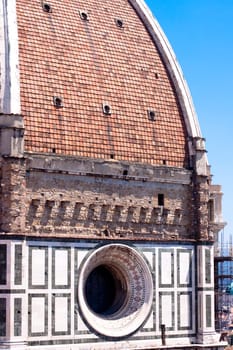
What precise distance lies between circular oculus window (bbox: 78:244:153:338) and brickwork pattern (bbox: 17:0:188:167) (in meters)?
3.11

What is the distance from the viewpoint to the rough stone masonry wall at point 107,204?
102ft

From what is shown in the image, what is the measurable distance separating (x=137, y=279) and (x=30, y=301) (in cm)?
433

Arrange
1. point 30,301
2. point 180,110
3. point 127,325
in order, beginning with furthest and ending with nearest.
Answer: point 180,110 → point 127,325 → point 30,301

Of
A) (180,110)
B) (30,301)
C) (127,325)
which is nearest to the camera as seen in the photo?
(30,301)

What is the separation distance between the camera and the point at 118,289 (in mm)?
33531

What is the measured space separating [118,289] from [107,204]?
2.90 m

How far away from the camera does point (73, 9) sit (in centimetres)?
3441

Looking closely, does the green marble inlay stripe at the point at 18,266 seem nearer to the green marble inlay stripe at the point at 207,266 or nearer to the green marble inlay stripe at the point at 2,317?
the green marble inlay stripe at the point at 2,317

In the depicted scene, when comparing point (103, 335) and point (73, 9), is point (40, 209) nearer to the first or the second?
point (103, 335)

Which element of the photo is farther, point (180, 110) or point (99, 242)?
point (180, 110)

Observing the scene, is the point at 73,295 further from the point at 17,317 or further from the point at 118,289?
the point at 118,289

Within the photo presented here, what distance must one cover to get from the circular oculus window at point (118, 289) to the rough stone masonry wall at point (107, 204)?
71cm

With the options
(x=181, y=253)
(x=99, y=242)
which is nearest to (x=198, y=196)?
(x=181, y=253)

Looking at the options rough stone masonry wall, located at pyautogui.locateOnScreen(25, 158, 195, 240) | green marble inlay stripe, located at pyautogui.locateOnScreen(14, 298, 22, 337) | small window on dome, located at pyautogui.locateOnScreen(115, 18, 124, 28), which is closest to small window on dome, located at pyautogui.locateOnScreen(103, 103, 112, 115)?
rough stone masonry wall, located at pyautogui.locateOnScreen(25, 158, 195, 240)
